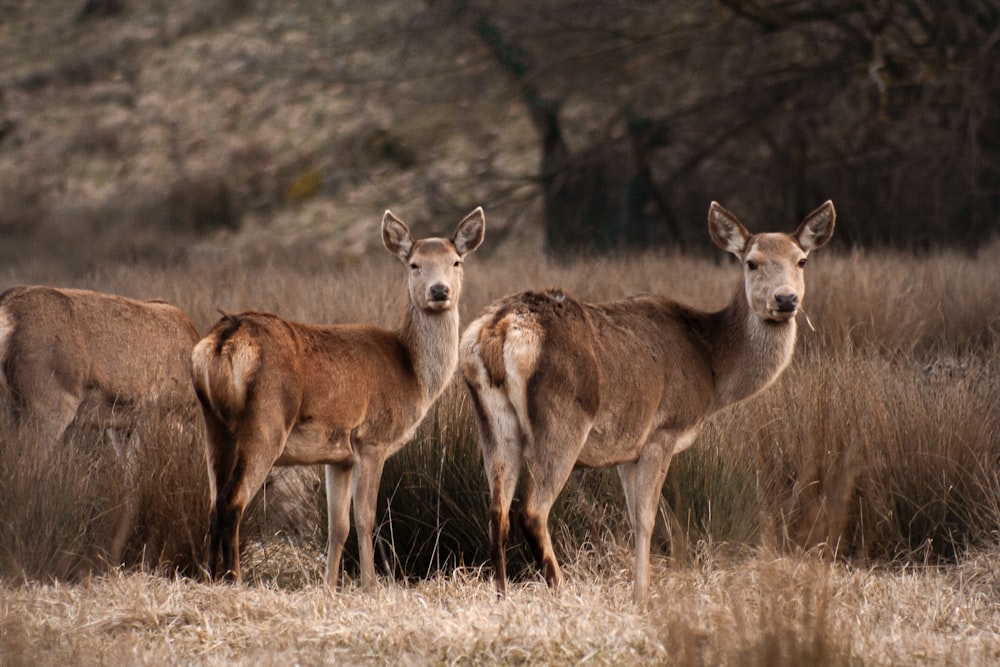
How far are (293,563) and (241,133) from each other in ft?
124

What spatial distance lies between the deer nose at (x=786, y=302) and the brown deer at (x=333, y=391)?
65.3 inches

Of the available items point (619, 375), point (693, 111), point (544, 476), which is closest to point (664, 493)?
point (619, 375)

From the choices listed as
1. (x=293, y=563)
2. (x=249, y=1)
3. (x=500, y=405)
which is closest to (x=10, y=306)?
(x=293, y=563)

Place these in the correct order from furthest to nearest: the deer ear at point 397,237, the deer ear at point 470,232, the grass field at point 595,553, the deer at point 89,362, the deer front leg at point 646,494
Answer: the deer at point 89,362 → the deer ear at point 470,232 → the deer ear at point 397,237 → the deer front leg at point 646,494 → the grass field at point 595,553

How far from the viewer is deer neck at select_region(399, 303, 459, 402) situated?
267 inches

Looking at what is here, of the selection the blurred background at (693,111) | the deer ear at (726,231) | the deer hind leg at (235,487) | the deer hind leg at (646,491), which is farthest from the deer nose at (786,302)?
the blurred background at (693,111)

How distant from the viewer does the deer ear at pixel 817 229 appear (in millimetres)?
6703

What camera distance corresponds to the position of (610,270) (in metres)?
13.8

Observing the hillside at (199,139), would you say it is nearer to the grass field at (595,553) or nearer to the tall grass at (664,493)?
the tall grass at (664,493)

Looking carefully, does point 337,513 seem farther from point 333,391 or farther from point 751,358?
point 751,358

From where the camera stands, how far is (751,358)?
656cm

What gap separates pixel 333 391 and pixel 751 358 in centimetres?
209

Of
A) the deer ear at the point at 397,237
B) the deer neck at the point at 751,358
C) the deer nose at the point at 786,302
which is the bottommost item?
the deer neck at the point at 751,358

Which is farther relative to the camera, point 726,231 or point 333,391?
point 726,231
